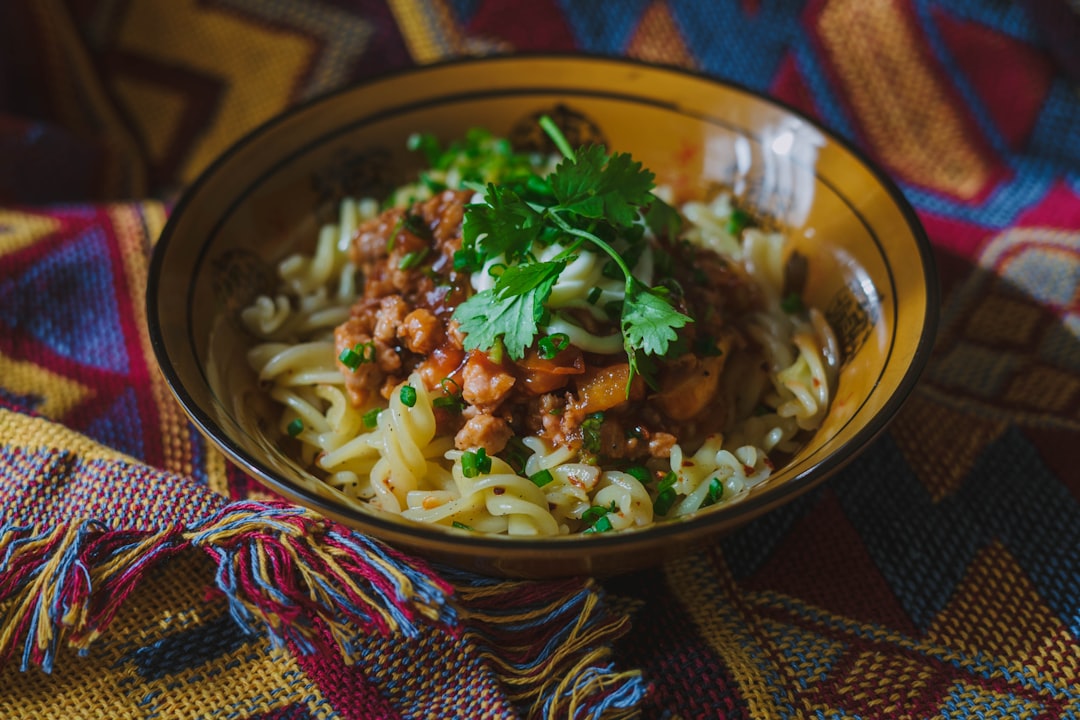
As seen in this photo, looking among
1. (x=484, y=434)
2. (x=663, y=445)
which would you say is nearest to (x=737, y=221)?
(x=663, y=445)

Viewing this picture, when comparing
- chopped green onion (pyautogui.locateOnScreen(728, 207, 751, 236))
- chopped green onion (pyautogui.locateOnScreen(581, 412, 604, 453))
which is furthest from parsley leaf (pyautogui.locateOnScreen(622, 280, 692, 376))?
chopped green onion (pyautogui.locateOnScreen(728, 207, 751, 236))

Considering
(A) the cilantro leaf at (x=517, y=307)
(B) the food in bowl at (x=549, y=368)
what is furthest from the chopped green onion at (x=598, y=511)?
(A) the cilantro leaf at (x=517, y=307)

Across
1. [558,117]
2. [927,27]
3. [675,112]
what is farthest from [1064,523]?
[927,27]

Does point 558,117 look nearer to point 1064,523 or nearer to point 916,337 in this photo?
point 916,337

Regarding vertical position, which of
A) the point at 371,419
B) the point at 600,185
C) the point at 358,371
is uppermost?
the point at 600,185

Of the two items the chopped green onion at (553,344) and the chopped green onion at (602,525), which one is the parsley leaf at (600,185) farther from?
the chopped green onion at (602,525)

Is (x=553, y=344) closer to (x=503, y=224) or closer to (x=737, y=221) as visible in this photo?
(x=503, y=224)
